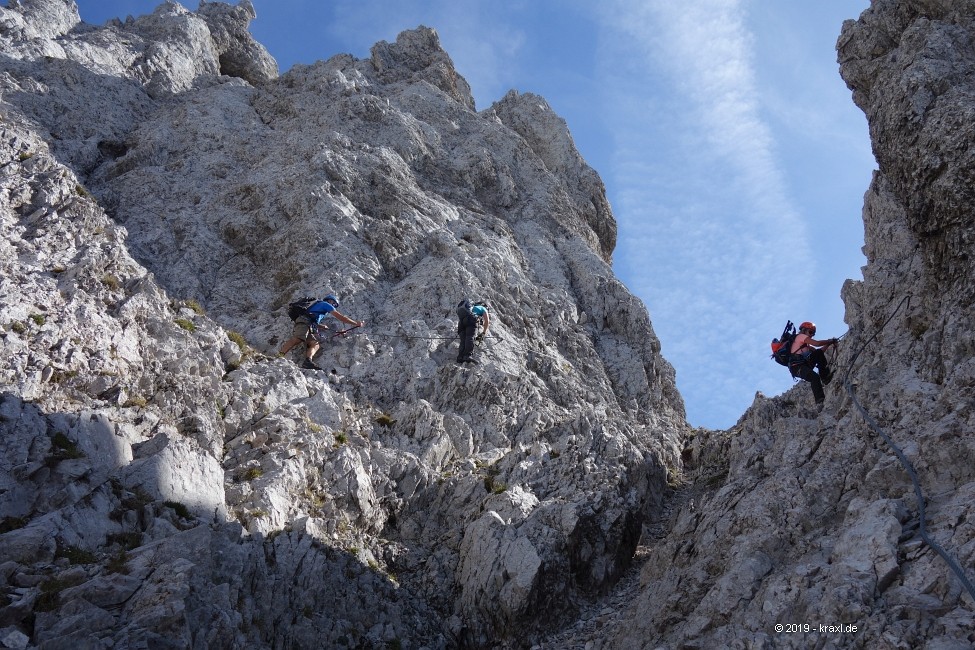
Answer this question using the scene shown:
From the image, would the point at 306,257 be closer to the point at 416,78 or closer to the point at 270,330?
the point at 270,330

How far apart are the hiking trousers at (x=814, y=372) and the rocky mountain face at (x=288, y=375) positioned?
5200 millimetres

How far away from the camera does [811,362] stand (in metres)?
19.1

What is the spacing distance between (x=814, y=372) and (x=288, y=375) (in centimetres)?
1389

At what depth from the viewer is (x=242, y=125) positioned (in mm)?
33844

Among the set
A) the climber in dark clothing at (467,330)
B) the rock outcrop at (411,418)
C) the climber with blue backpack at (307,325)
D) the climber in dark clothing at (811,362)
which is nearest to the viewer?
the rock outcrop at (411,418)

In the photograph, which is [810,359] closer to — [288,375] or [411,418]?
[411,418]

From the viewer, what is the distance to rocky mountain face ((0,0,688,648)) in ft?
43.4

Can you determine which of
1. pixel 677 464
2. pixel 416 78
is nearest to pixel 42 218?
pixel 677 464

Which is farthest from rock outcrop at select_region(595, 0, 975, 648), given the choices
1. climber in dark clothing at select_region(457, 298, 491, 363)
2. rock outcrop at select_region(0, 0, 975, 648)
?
climber in dark clothing at select_region(457, 298, 491, 363)

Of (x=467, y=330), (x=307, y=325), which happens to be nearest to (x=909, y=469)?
(x=467, y=330)

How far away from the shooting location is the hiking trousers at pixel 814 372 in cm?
1900

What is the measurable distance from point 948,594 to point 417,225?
2223 cm

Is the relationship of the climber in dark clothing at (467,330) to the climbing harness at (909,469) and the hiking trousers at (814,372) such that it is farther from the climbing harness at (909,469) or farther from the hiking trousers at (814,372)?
the climbing harness at (909,469)

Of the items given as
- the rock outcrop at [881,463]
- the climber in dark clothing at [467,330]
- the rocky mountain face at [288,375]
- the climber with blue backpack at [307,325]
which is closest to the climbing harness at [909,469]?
the rock outcrop at [881,463]
